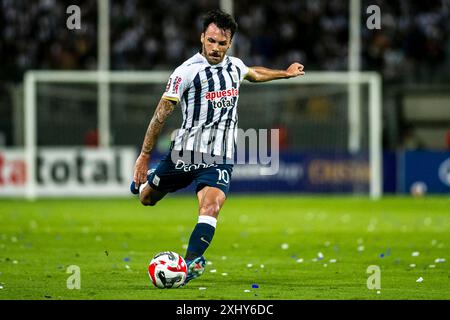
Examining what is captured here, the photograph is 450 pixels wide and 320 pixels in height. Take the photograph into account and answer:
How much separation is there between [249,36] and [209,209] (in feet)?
71.5

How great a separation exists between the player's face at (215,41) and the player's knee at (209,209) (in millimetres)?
1407

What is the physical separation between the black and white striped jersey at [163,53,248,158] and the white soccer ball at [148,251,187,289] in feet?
4.48

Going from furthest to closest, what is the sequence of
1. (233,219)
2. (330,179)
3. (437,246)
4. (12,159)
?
(330,179), (12,159), (233,219), (437,246)

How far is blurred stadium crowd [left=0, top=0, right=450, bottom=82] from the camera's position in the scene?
30.6m

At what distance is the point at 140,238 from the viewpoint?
52.5 ft

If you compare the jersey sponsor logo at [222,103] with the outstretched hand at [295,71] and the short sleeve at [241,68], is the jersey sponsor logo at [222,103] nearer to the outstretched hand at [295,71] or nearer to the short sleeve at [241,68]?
the short sleeve at [241,68]

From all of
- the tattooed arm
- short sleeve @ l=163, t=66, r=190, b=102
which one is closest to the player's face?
short sleeve @ l=163, t=66, r=190, b=102

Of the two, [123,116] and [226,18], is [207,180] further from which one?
[123,116]

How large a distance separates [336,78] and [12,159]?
868 centimetres

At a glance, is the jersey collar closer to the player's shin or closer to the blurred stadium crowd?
the player's shin
